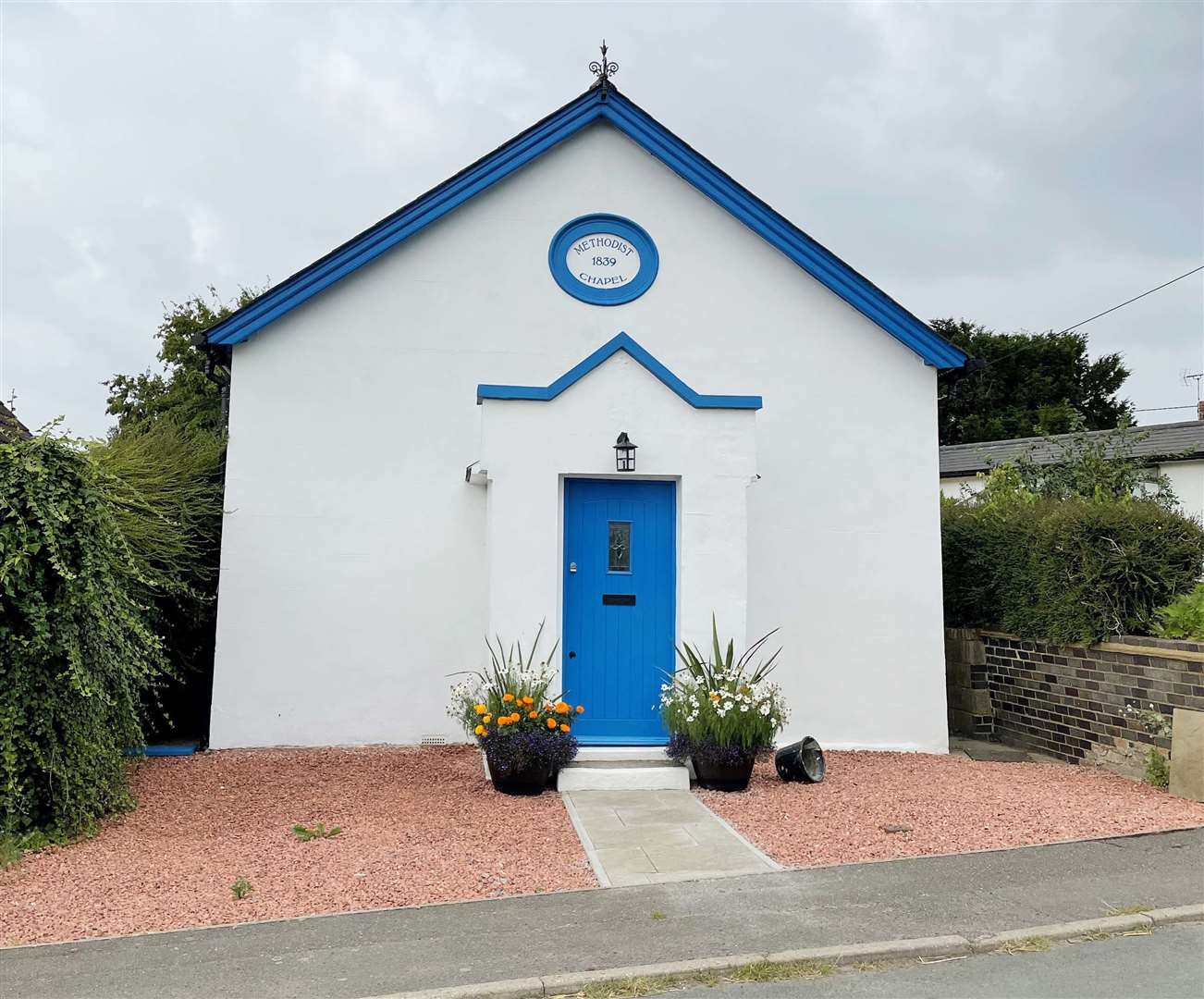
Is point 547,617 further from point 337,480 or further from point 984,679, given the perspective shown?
point 984,679

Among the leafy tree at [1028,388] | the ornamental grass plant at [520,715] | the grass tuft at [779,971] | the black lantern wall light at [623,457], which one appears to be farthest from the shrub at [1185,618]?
the leafy tree at [1028,388]

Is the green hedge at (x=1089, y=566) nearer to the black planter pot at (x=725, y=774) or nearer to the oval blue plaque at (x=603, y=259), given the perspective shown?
the black planter pot at (x=725, y=774)

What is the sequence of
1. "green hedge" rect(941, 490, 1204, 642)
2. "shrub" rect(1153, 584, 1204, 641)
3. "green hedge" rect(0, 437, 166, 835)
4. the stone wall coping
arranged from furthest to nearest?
"green hedge" rect(941, 490, 1204, 642) < "shrub" rect(1153, 584, 1204, 641) < the stone wall coping < "green hedge" rect(0, 437, 166, 835)

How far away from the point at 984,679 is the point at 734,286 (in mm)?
5420

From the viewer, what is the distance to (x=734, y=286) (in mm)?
10102

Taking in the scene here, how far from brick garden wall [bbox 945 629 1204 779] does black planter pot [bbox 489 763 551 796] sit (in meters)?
5.40

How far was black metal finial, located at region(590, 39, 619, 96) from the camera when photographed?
32.8 ft

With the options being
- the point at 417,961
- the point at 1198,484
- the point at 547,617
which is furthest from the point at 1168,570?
A: the point at 1198,484

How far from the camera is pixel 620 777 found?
7613 millimetres

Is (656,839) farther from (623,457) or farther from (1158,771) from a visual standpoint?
(1158,771)

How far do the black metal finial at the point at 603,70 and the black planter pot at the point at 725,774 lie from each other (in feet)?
22.7

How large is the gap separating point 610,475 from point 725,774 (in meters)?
2.68

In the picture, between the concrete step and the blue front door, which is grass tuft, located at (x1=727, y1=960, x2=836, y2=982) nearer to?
the concrete step

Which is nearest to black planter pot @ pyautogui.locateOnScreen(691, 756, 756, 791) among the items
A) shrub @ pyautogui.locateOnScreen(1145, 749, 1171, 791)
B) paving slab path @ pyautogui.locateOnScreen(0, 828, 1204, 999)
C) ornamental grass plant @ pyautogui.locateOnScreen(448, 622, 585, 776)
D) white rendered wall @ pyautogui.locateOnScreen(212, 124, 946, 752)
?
ornamental grass plant @ pyautogui.locateOnScreen(448, 622, 585, 776)
